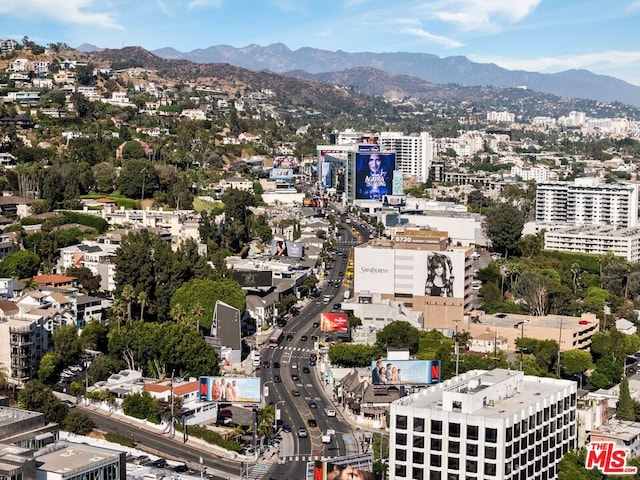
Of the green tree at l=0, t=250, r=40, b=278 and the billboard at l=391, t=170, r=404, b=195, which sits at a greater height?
the billboard at l=391, t=170, r=404, b=195

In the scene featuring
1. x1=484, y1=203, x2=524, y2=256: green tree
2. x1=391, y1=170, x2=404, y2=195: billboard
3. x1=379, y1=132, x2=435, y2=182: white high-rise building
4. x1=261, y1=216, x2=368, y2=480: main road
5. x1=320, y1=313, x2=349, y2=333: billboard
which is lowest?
x1=261, y1=216, x2=368, y2=480: main road

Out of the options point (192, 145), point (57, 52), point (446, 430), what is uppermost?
point (57, 52)

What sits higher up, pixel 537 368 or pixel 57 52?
pixel 57 52

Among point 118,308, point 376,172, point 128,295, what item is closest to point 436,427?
point 118,308

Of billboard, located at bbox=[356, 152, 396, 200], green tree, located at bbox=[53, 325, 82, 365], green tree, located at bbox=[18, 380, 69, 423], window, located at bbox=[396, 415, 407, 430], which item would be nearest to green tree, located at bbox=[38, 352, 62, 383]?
green tree, located at bbox=[53, 325, 82, 365]

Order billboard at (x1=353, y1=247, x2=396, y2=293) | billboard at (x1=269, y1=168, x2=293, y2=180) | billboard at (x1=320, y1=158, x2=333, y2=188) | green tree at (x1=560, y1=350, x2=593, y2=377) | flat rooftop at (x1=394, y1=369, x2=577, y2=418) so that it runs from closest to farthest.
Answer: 1. flat rooftop at (x1=394, y1=369, x2=577, y2=418)
2. green tree at (x1=560, y1=350, x2=593, y2=377)
3. billboard at (x1=353, y1=247, x2=396, y2=293)
4. billboard at (x1=269, y1=168, x2=293, y2=180)
5. billboard at (x1=320, y1=158, x2=333, y2=188)

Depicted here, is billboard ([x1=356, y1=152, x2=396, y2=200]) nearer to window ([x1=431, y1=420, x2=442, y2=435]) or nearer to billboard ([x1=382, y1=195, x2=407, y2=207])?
billboard ([x1=382, y1=195, x2=407, y2=207])

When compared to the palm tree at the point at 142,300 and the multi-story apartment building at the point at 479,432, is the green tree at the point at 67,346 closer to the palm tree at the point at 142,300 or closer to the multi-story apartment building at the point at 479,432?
the palm tree at the point at 142,300

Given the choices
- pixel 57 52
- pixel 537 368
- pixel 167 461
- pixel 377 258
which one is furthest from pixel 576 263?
pixel 57 52

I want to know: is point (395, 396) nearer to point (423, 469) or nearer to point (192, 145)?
point (423, 469)
